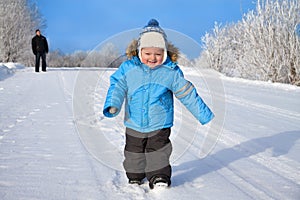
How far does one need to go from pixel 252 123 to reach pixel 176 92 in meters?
2.85

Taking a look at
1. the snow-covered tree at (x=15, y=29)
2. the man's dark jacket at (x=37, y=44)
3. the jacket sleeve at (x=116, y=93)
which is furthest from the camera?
the snow-covered tree at (x=15, y=29)

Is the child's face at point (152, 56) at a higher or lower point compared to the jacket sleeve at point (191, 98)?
higher

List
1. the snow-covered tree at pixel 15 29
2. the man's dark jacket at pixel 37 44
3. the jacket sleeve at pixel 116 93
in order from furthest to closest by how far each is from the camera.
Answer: the snow-covered tree at pixel 15 29 → the man's dark jacket at pixel 37 44 → the jacket sleeve at pixel 116 93

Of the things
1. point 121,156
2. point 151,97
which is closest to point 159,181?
point 151,97

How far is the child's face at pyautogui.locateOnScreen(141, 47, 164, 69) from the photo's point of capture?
2.20 m

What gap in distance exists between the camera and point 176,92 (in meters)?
2.27

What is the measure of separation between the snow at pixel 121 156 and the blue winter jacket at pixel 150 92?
49cm

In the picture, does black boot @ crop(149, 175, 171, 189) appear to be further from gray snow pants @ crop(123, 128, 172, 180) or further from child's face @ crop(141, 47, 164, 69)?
child's face @ crop(141, 47, 164, 69)

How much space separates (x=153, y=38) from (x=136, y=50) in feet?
0.54

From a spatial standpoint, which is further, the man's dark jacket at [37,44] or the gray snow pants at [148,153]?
the man's dark jacket at [37,44]

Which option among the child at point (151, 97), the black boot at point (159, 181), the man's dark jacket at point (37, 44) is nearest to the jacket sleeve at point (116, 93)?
the child at point (151, 97)

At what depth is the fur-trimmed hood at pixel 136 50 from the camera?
2.27 metres

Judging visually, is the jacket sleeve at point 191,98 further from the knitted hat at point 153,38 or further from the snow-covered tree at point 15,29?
the snow-covered tree at point 15,29

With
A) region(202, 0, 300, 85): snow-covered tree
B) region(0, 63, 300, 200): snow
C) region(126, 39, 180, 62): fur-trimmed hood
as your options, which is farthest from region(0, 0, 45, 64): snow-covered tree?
region(126, 39, 180, 62): fur-trimmed hood
